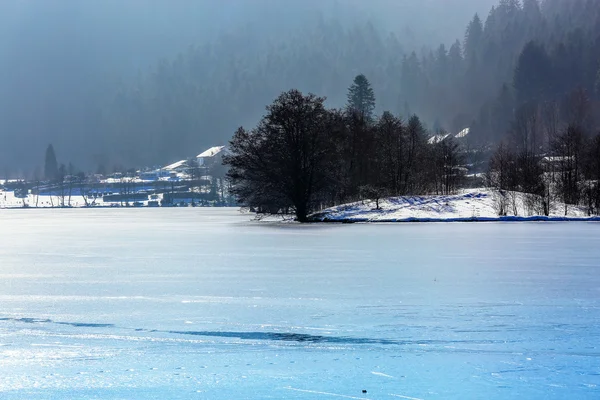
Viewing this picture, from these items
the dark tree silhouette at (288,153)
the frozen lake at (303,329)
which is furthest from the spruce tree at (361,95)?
the frozen lake at (303,329)

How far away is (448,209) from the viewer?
78750mm

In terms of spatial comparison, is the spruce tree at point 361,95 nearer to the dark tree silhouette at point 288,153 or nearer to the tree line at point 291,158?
the tree line at point 291,158

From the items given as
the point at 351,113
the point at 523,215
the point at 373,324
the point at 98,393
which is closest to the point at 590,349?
the point at 373,324

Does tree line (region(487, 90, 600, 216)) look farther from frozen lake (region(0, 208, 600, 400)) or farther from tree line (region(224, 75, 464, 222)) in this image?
frozen lake (region(0, 208, 600, 400))

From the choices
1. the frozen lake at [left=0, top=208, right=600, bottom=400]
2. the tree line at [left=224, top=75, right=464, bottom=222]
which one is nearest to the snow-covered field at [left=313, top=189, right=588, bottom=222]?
the tree line at [left=224, top=75, right=464, bottom=222]

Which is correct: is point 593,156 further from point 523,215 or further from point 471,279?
point 471,279

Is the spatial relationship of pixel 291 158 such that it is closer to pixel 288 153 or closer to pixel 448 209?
pixel 288 153

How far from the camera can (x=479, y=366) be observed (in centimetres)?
1193

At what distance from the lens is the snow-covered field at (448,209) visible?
247 feet

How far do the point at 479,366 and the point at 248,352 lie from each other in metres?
3.98

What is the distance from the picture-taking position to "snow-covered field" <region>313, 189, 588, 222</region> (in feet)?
247

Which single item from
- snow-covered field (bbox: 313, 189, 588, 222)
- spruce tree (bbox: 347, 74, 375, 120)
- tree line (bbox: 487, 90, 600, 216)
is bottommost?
snow-covered field (bbox: 313, 189, 588, 222)

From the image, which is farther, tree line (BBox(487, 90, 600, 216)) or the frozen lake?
tree line (BBox(487, 90, 600, 216))

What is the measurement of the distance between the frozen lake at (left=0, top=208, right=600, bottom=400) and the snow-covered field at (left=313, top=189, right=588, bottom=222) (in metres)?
46.3
